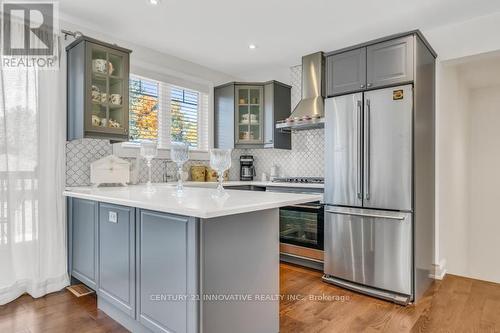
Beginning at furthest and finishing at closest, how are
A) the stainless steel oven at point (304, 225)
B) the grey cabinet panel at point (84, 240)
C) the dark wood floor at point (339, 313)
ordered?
the stainless steel oven at point (304, 225) → the grey cabinet panel at point (84, 240) → the dark wood floor at point (339, 313)

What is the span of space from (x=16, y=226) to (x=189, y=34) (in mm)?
2435

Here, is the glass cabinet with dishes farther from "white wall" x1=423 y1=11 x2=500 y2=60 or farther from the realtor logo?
"white wall" x1=423 y1=11 x2=500 y2=60

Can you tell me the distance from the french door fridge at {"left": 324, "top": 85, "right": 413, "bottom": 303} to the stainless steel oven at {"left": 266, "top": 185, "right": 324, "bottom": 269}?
276mm

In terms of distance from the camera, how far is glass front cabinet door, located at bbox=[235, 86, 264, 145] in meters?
4.38

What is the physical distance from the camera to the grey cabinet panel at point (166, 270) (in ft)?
5.19

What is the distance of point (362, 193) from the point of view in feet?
9.14

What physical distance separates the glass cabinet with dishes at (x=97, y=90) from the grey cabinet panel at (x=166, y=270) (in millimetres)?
1414

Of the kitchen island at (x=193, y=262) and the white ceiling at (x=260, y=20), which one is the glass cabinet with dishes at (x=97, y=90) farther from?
the kitchen island at (x=193, y=262)

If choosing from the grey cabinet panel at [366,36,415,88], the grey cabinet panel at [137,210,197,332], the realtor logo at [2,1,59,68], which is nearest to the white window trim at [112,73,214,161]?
the realtor logo at [2,1,59,68]

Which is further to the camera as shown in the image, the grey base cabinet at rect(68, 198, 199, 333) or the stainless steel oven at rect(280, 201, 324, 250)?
the stainless steel oven at rect(280, 201, 324, 250)

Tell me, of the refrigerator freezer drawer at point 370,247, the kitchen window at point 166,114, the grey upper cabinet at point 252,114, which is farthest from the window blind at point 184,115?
the refrigerator freezer drawer at point 370,247

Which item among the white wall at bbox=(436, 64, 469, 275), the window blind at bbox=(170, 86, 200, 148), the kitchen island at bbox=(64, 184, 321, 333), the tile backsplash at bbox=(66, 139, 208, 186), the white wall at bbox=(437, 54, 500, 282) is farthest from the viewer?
the window blind at bbox=(170, 86, 200, 148)

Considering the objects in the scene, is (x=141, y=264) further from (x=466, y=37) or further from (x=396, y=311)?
(x=466, y=37)

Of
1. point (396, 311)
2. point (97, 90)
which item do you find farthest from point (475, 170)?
point (97, 90)
